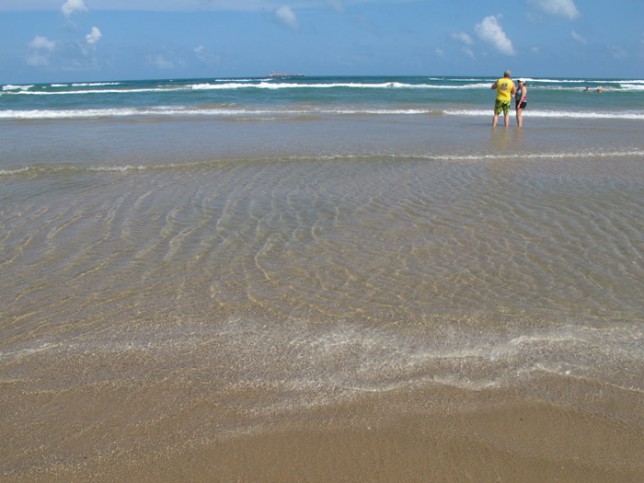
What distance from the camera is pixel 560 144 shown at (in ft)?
39.1

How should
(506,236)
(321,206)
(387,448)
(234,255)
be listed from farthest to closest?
(321,206), (506,236), (234,255), (387,448)

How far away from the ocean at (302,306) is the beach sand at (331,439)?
0.02 meters

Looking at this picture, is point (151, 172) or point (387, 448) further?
point (151, 172)

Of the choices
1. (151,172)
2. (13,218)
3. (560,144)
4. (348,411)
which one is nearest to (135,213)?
(13,218)

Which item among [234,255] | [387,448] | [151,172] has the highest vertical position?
[151,172]

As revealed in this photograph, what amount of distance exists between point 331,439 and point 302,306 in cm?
142

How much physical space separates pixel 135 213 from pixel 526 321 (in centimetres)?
465

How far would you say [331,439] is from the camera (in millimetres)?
2516

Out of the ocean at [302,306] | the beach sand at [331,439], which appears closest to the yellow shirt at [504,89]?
the ocean at [302,306]

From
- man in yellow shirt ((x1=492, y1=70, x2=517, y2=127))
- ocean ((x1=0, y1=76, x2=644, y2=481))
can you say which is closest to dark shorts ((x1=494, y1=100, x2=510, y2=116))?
man in yellow shirt ((x1=492, y1=70, x2=517, y2=127))

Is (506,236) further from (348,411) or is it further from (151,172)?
A: (151,172)

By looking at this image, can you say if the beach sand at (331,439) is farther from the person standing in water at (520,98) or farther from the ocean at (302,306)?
the person standing in water at (520,98)

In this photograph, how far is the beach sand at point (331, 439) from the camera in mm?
2324

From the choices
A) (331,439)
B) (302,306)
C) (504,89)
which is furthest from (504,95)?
(331,439)
